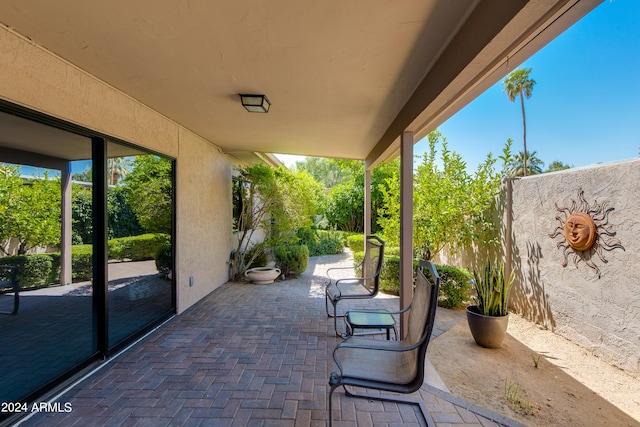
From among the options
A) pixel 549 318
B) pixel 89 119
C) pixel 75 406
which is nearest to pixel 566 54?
pixel 549 318

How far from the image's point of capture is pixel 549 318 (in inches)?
141

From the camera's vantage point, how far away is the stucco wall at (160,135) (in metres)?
1.98

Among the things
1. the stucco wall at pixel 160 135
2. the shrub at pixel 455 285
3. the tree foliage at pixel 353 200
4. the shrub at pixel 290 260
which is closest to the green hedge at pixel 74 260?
the stucco wall at pixel 160 135

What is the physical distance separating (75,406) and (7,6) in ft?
8.52

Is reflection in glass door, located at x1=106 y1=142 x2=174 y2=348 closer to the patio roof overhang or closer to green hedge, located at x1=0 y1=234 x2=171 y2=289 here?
green hedge, located at x1=0 y1=234 x2=171 y2=289

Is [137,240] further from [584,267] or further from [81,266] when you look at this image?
[584,267]

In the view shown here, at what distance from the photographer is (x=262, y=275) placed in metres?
6.11

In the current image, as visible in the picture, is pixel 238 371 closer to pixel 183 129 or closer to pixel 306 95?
pixel 306 95

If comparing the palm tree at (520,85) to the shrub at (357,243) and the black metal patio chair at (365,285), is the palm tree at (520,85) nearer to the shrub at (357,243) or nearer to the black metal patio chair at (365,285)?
the shrub at (357,243)

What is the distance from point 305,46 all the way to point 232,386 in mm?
2654

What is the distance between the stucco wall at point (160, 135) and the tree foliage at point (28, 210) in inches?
20.8

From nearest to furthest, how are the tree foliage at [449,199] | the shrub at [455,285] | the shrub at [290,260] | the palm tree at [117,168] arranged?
the palm tree at [117,168] < the shrub at [455,285] < the tree foliage at [449,199] < the shrub at [290,260]

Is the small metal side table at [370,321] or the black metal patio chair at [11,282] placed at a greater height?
the black metal patio chair at [11,282]

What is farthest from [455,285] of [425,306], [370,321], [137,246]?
[137,246]
